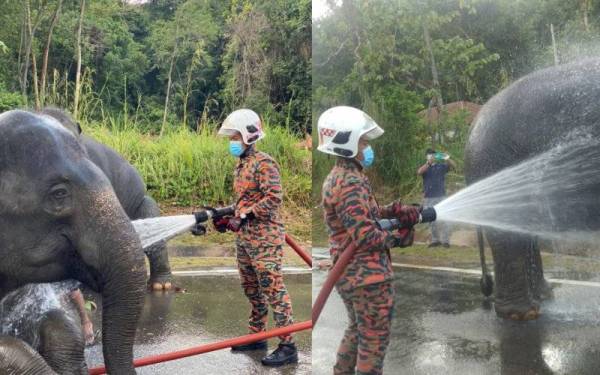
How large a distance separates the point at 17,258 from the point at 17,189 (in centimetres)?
30

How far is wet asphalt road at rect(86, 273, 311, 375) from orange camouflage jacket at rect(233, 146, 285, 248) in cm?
76

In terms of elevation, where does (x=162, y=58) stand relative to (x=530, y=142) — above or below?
above

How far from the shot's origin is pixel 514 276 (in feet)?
12.2

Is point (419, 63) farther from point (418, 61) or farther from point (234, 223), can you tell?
point (234, 223)

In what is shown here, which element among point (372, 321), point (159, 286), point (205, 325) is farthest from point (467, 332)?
point (159, 286)

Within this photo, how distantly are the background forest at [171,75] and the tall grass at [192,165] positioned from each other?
0.02 m

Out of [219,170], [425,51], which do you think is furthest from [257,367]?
[219,170]

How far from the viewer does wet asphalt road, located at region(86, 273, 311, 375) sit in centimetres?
487

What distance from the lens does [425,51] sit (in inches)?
145

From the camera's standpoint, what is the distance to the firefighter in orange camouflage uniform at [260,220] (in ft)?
15.9

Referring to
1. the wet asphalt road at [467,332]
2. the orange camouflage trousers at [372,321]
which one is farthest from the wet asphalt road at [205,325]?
the orange camouflage trousers at [372,321]

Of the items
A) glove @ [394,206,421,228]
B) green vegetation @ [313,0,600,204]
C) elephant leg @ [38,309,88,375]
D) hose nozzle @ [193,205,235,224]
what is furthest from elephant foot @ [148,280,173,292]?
glove @ [394,206,421,228]

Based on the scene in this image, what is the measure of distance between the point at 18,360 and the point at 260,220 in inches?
74.4

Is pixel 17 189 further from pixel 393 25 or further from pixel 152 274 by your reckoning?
pixel 152 274
